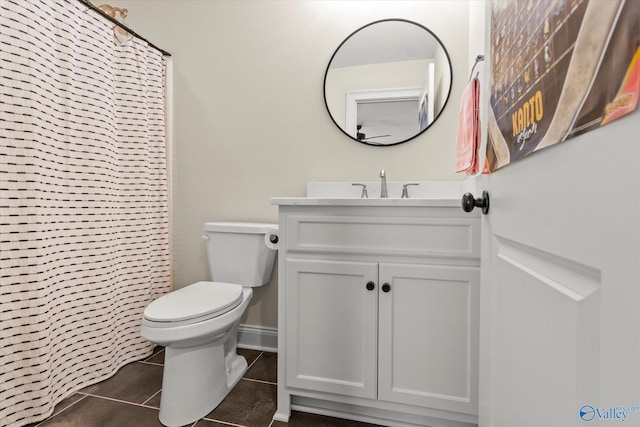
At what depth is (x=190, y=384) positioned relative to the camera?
4.40 feet

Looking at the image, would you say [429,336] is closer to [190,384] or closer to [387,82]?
[190,384]

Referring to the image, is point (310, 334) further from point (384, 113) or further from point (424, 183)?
point (384, 113)

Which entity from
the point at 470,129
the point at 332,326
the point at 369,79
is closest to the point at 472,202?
the point at 470,129

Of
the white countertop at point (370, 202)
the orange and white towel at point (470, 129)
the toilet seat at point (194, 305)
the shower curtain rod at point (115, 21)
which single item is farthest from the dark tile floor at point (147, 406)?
the shower curtain rod at point (115, 21)

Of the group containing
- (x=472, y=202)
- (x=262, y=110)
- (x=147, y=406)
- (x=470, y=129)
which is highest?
(x=262, y=110)

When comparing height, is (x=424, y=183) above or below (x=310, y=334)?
above

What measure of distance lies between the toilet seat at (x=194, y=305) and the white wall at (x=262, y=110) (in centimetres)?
46

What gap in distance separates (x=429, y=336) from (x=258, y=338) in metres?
1.18

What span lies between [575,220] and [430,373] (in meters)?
1.01

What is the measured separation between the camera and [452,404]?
1.17m

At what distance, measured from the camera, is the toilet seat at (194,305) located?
49.6 inches

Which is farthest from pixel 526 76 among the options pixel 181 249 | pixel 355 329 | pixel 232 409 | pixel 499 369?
pixel 181 249

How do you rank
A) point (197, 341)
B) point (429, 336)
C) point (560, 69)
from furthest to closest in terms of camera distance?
point (197, 341), point (429, 336), point (560, 69)

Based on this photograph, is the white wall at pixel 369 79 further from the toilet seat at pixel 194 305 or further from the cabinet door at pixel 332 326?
the toilet seat at pixel 194 305
